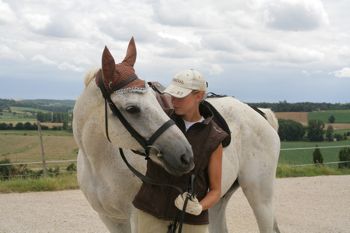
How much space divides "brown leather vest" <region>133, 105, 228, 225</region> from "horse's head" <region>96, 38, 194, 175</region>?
0.13 meters

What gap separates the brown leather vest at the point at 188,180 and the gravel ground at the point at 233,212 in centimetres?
438

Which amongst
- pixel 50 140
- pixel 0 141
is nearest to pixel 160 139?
pixel 50 140

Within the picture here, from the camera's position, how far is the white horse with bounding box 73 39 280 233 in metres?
A: 2.53

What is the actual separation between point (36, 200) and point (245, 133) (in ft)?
19.5

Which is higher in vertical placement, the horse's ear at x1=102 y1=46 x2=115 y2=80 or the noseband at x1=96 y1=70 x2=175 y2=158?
the horse's ear at x1=102 y1=46 x2=115 y2=80

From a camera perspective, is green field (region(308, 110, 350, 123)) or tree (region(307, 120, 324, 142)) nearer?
tree (region(307, 120, 324, 142))

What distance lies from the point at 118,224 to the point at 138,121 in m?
1.25

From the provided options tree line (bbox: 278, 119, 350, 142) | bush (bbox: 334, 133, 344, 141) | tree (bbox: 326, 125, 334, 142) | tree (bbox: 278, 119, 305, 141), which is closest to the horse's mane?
tree line (bbox: 278, 119, 350, 142)

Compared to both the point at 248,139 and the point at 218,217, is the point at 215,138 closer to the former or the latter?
the point at 248,139

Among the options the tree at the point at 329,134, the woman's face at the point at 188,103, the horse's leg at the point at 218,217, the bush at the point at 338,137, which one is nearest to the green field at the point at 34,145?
the horse's leg at the point at 218,217

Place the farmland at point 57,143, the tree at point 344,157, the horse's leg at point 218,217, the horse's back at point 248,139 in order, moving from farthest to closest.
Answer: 1. the farmland at point 57,143
2. the tree at point 344,157
3. the horse's leg at point 218,217
4. the horse's back at point 248,139

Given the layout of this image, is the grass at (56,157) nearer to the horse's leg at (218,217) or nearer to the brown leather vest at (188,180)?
the horse's leg at (218,217)

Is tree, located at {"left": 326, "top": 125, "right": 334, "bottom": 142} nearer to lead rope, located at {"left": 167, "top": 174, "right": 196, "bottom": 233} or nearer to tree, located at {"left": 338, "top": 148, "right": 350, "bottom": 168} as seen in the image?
tree, located at {"left": 338, "top": 148, "right": 350, "bottom": 168}

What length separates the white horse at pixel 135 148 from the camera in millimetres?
2531
